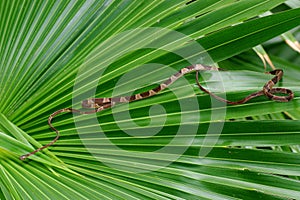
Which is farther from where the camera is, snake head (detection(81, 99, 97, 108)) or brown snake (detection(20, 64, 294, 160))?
snake head (detection(81, 99, 97, 108))

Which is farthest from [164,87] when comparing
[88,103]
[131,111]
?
[88,103]

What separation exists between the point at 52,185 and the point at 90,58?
1.37 feet

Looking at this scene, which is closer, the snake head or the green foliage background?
the green foliage background

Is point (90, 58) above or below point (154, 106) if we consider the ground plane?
above

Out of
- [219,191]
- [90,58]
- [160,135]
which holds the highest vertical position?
[90,58]

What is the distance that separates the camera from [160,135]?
1.06 metres

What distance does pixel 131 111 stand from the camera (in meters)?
1.10

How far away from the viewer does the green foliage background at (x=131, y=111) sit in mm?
958

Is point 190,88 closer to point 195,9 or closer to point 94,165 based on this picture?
point 195,9

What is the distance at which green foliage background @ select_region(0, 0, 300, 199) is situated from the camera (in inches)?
37.7

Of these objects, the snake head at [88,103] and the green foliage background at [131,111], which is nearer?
the green foliage background at [131,111]

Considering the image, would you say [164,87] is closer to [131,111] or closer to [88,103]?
[131,111]

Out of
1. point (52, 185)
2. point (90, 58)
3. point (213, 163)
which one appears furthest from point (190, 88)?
point (52, 185)

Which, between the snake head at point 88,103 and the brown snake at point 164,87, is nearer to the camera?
the brown snake at point 164,87
